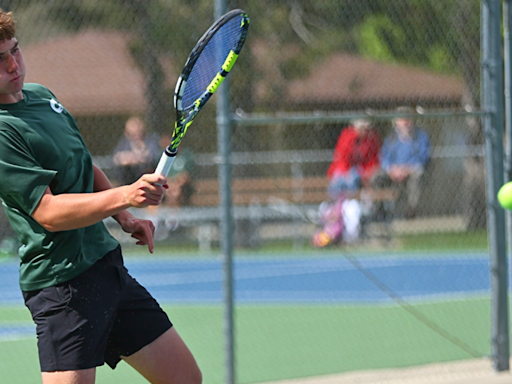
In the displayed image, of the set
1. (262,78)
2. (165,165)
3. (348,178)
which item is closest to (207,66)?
(165,165)

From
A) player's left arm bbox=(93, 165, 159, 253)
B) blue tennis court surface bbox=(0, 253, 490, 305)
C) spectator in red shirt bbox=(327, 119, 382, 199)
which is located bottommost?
blue tennis court surface bbox=(0, 253, 490, 305)

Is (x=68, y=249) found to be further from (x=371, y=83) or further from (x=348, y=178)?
(x=348, y=178)

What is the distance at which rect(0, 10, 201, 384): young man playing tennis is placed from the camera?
2.69 m

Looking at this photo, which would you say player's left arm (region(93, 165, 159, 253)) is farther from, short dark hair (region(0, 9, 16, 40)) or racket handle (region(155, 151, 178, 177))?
short dark hair (region(0, 9, 16, 40))

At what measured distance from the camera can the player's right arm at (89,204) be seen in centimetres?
247

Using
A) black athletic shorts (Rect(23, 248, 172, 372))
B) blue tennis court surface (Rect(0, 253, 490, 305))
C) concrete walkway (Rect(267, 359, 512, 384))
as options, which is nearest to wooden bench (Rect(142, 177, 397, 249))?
blue tennis court surface (Rect(0, 253, 490, 305))

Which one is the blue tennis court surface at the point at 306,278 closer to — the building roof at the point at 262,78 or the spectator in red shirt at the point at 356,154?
the spectator in red shirt at the point at 356,154

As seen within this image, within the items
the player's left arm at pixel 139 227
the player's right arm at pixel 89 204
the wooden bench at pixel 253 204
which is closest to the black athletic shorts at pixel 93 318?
the player's left arm at pixel 139 227

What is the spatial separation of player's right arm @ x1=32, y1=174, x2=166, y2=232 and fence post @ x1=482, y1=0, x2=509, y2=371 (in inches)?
121

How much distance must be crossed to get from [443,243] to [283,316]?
9.29ft

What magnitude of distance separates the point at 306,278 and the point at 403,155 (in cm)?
208

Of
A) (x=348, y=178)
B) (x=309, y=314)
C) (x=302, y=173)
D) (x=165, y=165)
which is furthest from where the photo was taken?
(x=302, y=173)

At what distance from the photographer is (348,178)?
8.65 meters

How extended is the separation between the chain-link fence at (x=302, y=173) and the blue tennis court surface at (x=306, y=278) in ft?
0.11
